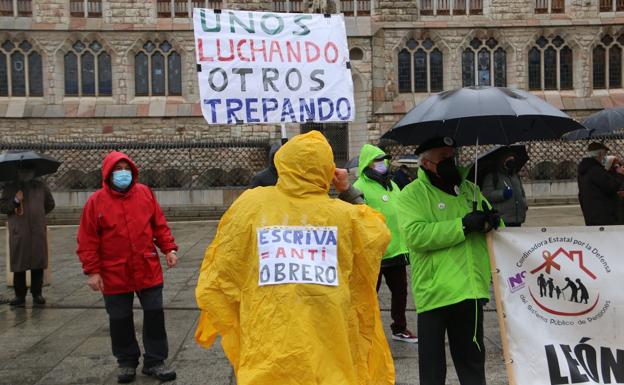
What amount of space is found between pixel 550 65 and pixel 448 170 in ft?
77.9

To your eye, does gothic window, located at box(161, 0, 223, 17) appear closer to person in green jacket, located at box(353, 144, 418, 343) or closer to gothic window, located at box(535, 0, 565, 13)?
gothic window, located at box(535, 0, 565, 13)

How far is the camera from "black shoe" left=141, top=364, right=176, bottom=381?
4848 millimetres

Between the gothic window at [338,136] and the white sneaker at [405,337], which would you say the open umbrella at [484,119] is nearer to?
the white sneaker at [405,337]

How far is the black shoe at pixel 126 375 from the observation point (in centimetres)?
479

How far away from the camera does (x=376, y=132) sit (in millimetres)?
24297

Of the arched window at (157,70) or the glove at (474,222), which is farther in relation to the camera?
the arched window at (157,70)

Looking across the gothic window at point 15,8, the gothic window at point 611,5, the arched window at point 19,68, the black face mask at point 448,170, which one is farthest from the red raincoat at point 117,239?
the gothic window at point 611,5

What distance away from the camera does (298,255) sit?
308cm

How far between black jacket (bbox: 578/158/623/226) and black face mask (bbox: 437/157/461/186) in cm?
347

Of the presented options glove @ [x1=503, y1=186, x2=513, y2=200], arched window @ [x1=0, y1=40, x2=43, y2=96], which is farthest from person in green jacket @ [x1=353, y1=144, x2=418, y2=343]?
arched window @ [x1=0, y1=40, x2=43, y2=96]

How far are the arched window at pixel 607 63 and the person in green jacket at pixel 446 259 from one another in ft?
80.0

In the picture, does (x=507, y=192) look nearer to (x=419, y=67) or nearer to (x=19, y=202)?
(x=19, y=202)

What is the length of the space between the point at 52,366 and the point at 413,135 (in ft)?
11.6

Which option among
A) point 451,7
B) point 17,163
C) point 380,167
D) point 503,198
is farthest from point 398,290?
point 451,7
